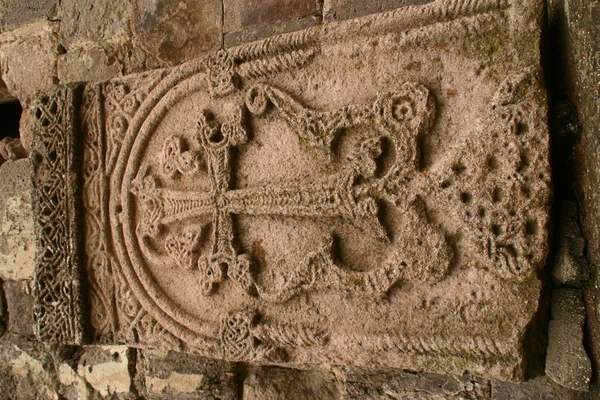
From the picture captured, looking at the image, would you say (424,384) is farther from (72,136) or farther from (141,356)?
(72,136)

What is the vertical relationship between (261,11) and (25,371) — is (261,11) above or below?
above

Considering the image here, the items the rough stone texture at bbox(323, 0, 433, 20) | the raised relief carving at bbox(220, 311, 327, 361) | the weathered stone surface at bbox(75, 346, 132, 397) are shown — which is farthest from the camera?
the weathered stone surface at bbox(75, 346, 132, 397)

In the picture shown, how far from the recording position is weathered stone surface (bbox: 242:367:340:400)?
1.95 metres

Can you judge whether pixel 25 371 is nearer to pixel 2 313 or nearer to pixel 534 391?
pixel 2 313

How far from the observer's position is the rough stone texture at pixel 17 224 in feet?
8.35

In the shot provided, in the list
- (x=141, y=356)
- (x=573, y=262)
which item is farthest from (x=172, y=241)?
(x=573, y=262)

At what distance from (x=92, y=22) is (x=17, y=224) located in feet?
3.59

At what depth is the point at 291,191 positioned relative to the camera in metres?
1.69

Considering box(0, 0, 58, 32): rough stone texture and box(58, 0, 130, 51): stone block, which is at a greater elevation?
box(0, 0, 58, 32): rough stone texture

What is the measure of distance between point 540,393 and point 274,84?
4.39 feet

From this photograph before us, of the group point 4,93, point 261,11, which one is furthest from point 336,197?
point 4,93

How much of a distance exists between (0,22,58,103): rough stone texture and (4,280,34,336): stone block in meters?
0.99

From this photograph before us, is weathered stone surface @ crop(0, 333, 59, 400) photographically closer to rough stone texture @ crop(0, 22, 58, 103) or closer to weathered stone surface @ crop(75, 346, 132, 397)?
weathered stone surface @ crop(75, 346, 132, 397)

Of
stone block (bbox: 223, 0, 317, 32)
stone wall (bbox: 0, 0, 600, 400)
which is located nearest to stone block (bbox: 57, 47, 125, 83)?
stone wall (bbox: 0, 0, 600, 400)
